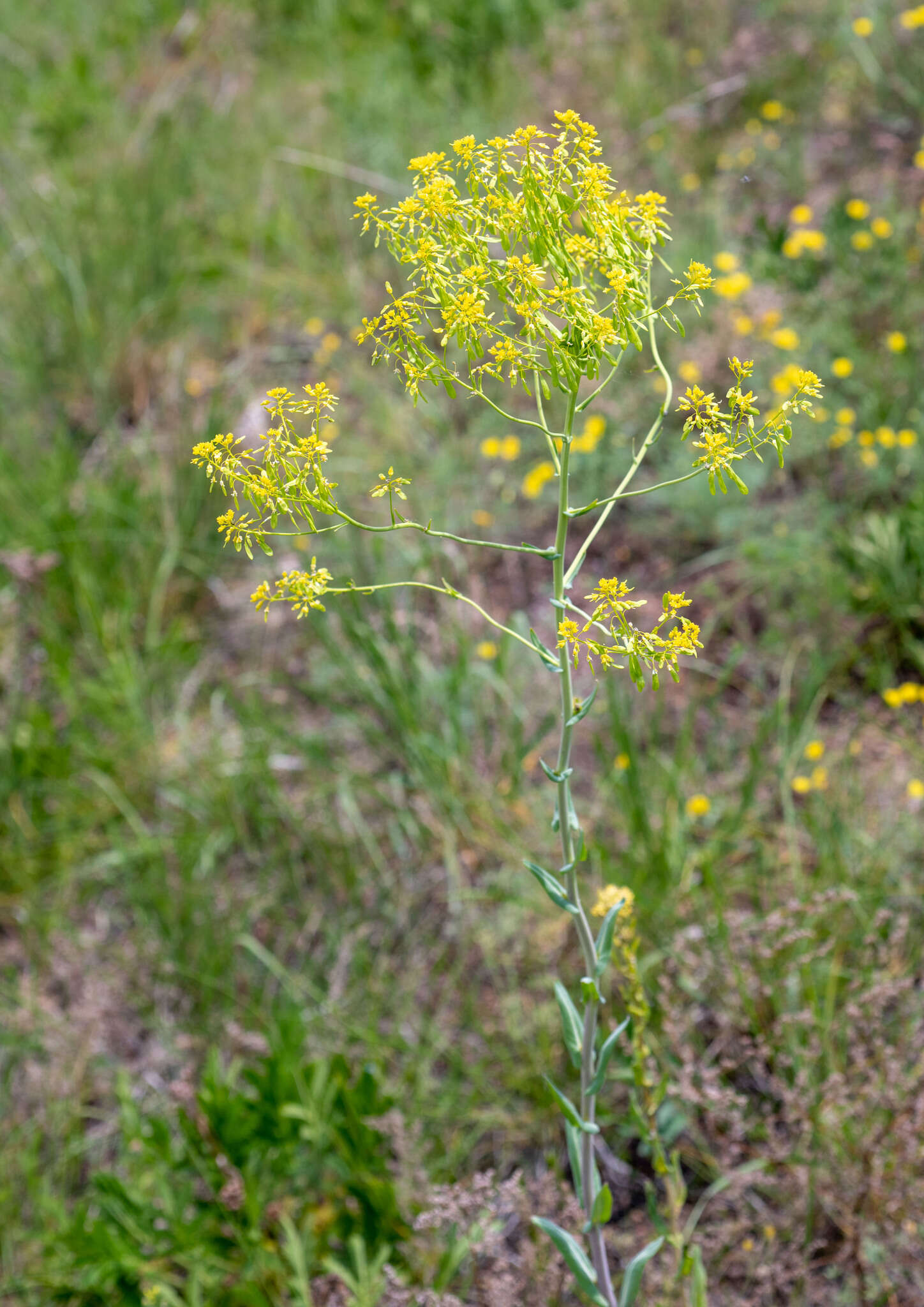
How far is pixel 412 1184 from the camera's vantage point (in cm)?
175

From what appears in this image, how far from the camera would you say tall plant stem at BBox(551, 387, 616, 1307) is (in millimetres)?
1045

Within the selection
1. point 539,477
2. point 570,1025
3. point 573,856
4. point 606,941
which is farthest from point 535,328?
→ point 539,477

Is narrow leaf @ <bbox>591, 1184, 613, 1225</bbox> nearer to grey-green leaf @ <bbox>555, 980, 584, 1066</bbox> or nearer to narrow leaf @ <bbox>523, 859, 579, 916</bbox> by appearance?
grey-green leaf @ <bbox>555, 980, 584, 1066</bbox>

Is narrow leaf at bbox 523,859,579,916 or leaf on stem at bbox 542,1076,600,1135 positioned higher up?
narrow leaf at bbox 523,859,579,916

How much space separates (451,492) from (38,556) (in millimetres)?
1262

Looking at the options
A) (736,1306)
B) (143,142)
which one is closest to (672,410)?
(736,1306)

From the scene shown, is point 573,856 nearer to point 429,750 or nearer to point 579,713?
point 579,713

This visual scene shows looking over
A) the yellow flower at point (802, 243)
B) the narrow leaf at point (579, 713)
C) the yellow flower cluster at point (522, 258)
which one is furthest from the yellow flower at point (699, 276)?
the yellow flower at point (802, 243)

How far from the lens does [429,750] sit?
7.62ft

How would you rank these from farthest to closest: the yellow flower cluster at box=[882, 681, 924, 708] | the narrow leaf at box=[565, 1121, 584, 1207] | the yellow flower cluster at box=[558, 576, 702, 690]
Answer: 1. the yellow flower cluster at box=[882, 681, 924, 708]
2. the narrow leaf at box=[565, 1121, 584, 1207]
3. the yellow flower cluster at box=[558, 576, 702, 690]

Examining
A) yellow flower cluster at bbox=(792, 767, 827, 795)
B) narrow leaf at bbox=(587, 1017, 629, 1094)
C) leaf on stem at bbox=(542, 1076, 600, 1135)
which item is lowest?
yellow flower cluster at bbox=(792, 767, 827, 795)

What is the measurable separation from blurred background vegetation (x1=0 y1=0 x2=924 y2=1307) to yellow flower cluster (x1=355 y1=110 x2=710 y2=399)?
3.70ft

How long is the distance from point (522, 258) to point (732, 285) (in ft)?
7.27

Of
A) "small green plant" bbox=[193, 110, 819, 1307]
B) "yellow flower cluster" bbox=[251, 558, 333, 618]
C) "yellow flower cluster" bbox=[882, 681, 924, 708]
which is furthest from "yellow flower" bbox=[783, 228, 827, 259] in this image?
"yellow flower cluster" bbox=[251, 558, 333, 618]
